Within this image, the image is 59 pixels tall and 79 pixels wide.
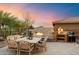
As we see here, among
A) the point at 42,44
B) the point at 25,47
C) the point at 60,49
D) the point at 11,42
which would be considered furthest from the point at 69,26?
the point at 11,42

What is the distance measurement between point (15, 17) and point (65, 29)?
3.42 ft

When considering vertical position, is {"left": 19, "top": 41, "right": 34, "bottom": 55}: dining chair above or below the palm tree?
below

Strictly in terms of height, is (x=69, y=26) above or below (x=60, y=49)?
above

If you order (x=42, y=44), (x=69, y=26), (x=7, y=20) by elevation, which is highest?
(x=7, y=20)

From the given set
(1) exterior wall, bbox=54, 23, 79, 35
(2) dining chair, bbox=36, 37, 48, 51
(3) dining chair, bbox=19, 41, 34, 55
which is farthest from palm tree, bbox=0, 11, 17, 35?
(1) exterior wall, bbox=54, 23, 79, 35

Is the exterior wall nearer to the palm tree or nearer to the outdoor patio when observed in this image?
the outdoor patio

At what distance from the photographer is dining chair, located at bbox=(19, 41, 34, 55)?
3.87 m

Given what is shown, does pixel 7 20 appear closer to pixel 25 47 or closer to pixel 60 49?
pixel 25 47

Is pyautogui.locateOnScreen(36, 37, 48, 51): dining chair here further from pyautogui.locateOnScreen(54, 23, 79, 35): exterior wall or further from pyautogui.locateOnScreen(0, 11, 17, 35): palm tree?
pyautogui.locateOnScreen(0, 11, 17, 35): palm tree

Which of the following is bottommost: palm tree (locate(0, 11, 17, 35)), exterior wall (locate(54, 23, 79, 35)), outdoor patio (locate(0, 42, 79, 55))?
outdoor patio (locate(0, 42, 79, 55))

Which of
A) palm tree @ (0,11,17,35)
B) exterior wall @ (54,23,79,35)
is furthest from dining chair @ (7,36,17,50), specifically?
exterior wall @ (54,23,79,35)

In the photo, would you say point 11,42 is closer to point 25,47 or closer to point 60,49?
point 25,47

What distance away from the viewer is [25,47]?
3.88 meters

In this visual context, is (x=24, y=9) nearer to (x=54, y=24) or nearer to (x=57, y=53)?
(x=54, y=24)
